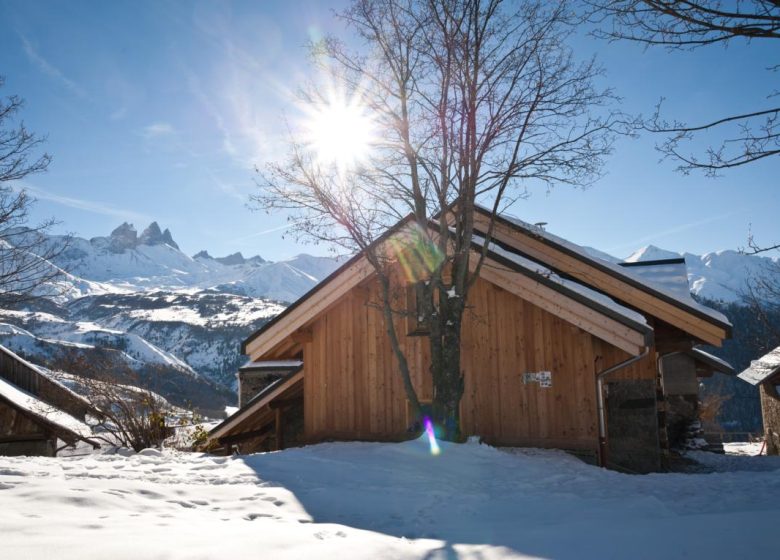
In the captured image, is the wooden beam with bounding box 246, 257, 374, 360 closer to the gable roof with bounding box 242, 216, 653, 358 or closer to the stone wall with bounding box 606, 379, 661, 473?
the gable roof with bounding box 242, 216, 653, 358

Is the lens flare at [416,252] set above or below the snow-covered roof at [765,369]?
above

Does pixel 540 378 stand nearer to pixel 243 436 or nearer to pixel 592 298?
pixel 592 298

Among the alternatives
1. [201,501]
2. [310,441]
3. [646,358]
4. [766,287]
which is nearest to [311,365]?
[310,441]

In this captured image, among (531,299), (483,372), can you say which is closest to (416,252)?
(531,299)

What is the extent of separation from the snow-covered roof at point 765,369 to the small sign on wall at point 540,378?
1575cm

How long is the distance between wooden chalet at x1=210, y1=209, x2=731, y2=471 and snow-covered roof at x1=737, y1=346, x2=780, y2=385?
1328cm

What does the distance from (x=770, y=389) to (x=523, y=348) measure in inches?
841

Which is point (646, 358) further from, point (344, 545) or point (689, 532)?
point (344, 545)

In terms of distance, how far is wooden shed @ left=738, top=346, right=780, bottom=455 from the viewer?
23203 millimetres

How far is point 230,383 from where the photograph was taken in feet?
609

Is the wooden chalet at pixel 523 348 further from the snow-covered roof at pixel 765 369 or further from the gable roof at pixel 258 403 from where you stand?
the snow-covered roof at pixel 765 369

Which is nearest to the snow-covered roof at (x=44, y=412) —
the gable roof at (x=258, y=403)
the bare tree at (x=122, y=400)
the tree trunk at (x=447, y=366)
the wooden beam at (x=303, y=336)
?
the gable roof at (x=258, y=403)

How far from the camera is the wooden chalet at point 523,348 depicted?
10.2 metres

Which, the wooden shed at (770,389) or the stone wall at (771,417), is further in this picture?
the stone wall at (771,417)
